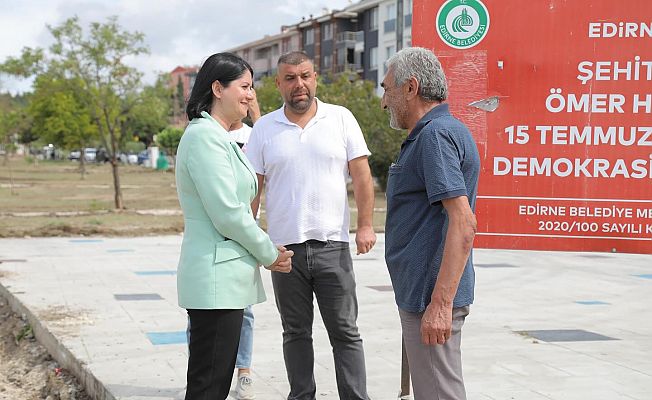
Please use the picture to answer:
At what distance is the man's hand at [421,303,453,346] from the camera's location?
322 centimetres

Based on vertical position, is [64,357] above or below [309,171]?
below

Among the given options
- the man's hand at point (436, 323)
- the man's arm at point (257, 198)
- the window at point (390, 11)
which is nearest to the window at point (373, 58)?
the window at point (390, 11)

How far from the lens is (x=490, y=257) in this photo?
14.2 m

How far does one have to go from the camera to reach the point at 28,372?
22.7 feet

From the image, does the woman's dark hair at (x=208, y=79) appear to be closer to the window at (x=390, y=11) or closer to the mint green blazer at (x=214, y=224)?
the mint green blazer at (x=214, y=224)

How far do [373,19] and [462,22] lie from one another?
70.0 metres

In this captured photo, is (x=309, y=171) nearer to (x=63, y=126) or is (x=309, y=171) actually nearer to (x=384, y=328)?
(x=384, y=328)

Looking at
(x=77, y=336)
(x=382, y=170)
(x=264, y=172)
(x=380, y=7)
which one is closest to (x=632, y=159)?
(x=264, y=172)

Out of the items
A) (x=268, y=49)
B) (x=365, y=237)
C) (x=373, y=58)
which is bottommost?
(x=365, y=237)

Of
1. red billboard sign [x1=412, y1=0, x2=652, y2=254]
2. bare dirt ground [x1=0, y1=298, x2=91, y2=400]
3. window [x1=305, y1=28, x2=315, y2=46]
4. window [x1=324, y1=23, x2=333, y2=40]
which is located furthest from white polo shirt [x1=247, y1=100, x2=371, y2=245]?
window [x1=305, y1=28, x2=315, y2=46]

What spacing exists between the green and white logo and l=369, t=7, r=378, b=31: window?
227 ft

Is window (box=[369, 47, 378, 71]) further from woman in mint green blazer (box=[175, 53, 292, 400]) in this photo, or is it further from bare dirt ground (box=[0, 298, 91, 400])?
woman in mint green blazer (box=[175, 53, 292, 400])

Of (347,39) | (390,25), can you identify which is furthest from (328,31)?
(390,25)

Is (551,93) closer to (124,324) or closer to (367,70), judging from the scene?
(124,324)
